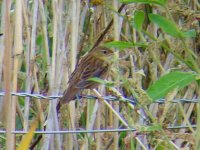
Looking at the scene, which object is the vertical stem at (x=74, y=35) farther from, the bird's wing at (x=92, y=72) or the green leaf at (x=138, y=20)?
the green leaf at (x=138, y=20)

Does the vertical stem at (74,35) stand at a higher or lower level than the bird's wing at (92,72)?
higher

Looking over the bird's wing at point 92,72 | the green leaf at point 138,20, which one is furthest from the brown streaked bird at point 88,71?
the green leaf at point 138,20

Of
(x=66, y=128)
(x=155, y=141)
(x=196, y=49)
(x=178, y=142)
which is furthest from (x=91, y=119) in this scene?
(x=155, y=141)

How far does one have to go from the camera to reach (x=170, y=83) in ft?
4.55

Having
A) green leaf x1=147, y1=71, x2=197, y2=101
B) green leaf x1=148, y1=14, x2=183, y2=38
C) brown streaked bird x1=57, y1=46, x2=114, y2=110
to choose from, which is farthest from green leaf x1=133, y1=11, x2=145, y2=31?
brown streaked bird x1=57, y1=46, x2=114, y2=110

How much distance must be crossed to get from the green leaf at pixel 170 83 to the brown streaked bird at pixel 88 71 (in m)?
1.06

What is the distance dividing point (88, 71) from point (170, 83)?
132cm

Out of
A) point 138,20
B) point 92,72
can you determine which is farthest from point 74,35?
point 138,20

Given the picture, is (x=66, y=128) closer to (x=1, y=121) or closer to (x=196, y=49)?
(x=1, y=121)

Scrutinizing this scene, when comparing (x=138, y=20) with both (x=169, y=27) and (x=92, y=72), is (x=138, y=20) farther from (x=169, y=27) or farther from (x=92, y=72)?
(x=92, y=72)

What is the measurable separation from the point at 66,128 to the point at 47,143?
0.18 metres

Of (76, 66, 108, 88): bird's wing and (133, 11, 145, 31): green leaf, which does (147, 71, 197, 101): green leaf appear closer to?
(133, 11, 145, 31): green leaf

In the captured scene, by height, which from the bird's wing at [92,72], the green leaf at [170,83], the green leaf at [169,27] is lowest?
the bird's wing at [92,72]

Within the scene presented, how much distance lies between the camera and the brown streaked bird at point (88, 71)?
2.50 m
